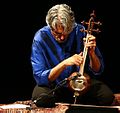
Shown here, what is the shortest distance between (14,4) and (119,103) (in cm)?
142

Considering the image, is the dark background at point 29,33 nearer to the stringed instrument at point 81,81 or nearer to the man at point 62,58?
the man at point 62,58

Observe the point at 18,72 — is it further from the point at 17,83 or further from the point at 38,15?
the point at 38,15

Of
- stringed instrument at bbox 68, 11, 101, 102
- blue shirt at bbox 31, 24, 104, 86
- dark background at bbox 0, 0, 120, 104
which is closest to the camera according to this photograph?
stringed instrument at bbox 68, 11, 101, 102

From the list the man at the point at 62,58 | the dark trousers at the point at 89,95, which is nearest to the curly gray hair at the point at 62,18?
the man at the point at 62,58

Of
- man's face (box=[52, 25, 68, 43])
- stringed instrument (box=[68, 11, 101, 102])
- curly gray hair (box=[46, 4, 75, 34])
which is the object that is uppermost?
curly gray hair (box=[46, 4, 75, 34])

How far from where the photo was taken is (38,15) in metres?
4.43

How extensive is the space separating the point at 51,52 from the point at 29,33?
750 millimetres

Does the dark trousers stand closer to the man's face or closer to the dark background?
the man's face

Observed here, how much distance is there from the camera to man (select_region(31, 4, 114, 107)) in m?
3.62

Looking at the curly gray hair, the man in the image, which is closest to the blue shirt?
the man

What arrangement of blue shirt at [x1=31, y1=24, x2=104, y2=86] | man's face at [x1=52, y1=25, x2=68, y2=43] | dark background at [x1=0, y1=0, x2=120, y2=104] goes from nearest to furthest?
man's face at [x1=52, y1=25, x2=68, y2=43], blue shirt at [x1=31, y1=24, x2=104, y2=86], dark background at [x1=0, y1=0, x2=120, y2=104]

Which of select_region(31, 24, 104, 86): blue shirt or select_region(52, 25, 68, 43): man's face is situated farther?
select_region(31, 24, 104, 86): blue shirt

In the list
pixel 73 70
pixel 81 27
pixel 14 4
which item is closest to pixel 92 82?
pixel 73 70

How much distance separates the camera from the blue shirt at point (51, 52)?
12.2ft
